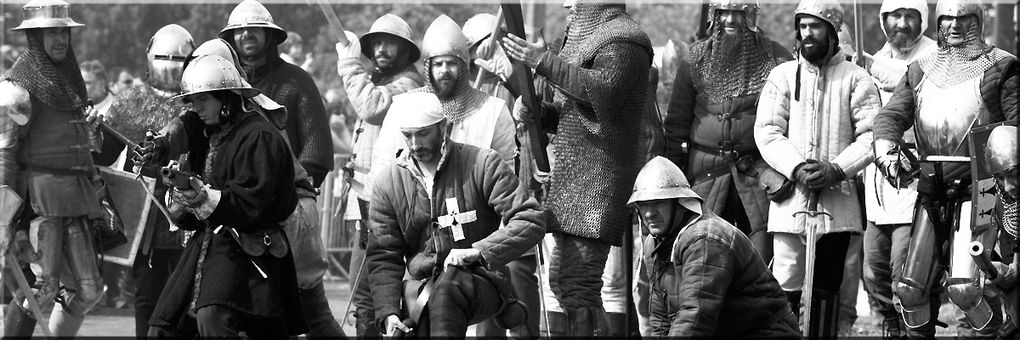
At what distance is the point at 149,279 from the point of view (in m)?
10.9

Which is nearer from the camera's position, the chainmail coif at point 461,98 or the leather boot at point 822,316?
the leather boot at point 822,316

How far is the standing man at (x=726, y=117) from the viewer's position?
34.3ft

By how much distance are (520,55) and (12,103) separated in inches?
112

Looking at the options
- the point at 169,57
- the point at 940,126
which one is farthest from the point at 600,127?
the point at 169,57

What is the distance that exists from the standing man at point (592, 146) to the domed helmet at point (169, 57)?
2.38 metres

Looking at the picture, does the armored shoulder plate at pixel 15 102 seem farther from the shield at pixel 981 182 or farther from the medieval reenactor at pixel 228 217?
the shield at pixel 981 182

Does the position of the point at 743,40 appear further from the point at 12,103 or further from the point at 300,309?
the point at 12,103

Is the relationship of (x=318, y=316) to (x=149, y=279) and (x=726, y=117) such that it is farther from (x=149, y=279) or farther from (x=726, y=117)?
(x=726, y=117)

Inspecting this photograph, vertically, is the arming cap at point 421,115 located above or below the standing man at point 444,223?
above

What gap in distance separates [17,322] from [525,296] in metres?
2.77

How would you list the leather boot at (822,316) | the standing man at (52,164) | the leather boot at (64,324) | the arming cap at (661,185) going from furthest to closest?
1. the leather boot at (64,324)
2. the standing man at (52,164)
3. the leather boot at (822,316)
4. the arming cap at (661,185)

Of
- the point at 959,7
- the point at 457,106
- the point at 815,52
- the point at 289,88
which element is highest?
the point at 959,7

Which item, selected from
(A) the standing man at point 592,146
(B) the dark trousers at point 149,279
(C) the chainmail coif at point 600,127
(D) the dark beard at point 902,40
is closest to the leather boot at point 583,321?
(A) the standing man at point 592,146

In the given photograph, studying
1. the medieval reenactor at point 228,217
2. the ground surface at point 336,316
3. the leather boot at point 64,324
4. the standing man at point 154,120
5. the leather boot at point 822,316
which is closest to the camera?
the medieval reenactor at point 228,217
